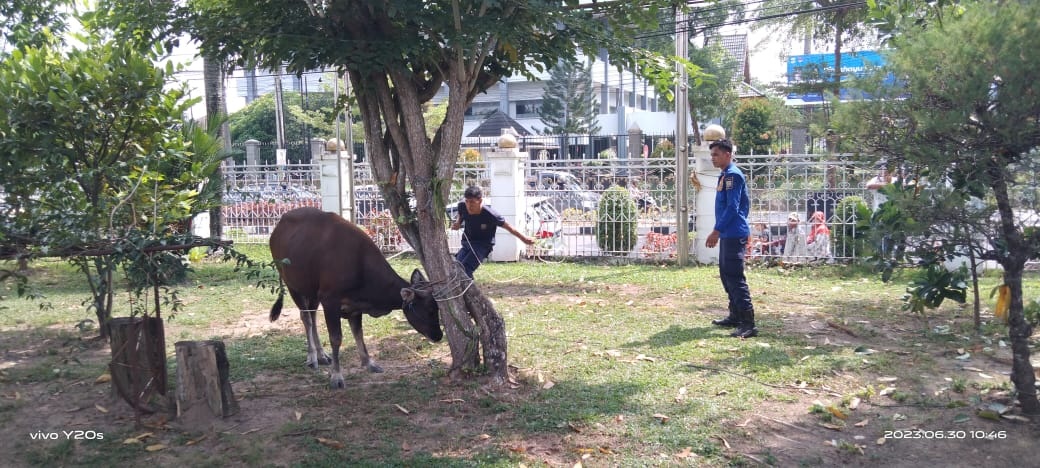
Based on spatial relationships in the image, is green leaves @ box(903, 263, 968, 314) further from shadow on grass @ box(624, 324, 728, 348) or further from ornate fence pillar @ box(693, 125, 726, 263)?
ornate fence pillar @ box(693, 125, 726, 263)

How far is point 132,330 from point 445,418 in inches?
89.1

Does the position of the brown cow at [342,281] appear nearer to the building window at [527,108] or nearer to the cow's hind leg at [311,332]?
the cow's hind leg at [311,332]

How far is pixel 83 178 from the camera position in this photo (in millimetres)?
6383

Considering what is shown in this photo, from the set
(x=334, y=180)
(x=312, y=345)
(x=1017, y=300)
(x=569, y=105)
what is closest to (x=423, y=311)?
(x=312, y=345)

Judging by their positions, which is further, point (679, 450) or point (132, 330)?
point (132, 330)

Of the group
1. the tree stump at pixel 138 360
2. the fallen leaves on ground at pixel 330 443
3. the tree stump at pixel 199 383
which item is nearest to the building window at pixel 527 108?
the tree stump at pixel 138 360

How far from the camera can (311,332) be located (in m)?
6.94

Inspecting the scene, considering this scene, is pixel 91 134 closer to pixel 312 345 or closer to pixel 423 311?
pixel 312 345

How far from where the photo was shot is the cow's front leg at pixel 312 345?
22.6 feet

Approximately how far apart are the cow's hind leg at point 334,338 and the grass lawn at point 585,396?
107 mm

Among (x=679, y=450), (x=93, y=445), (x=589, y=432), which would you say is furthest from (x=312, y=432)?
(x=679, y=450)

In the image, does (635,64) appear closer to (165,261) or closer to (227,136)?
(165,261)

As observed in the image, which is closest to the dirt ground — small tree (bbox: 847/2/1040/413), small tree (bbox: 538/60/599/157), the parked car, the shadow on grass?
small tree (bbox: 847/2/1040/413)

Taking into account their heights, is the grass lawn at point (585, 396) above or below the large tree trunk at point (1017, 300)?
below
